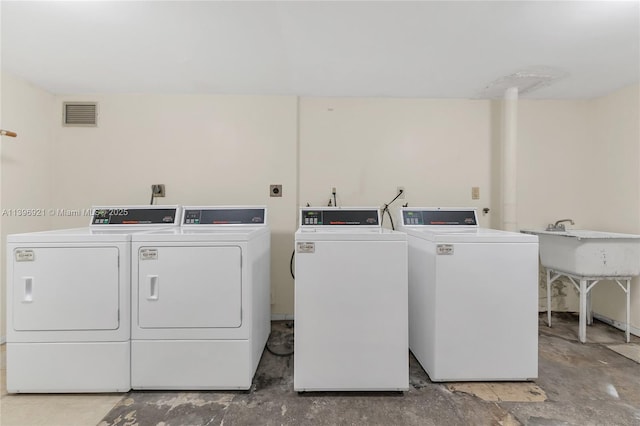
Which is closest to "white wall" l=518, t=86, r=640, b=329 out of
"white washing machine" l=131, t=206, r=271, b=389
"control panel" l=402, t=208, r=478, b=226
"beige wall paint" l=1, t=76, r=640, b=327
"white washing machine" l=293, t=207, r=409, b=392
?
"beige wall paint" l=1, t=76, r=640, b=327

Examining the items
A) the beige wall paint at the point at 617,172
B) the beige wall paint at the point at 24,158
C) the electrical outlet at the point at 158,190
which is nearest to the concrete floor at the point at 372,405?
the beige wall paint at the point at 617,172

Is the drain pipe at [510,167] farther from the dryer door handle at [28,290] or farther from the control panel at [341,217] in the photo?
the dryer door handle at [28,290]

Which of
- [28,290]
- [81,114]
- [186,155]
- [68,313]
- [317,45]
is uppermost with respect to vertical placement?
[317,45]

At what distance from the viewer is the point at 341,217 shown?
2352 mm

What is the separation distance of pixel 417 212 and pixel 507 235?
0.83 meters

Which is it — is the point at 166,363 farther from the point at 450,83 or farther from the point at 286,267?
the point at 450,83

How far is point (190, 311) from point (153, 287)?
0.88 feet

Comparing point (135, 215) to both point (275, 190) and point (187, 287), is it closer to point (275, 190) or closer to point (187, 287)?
point (187, 287)

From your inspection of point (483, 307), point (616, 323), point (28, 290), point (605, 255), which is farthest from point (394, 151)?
point (28, 290)

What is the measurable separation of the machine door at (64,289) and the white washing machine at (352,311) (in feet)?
3.75

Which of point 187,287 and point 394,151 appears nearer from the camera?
point 187,287

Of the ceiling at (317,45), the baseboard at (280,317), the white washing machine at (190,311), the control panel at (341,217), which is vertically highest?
the ceiling at (317,45)

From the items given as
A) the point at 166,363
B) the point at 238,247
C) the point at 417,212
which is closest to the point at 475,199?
the point at 417,212

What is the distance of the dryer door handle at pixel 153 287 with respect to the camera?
1.69 m
